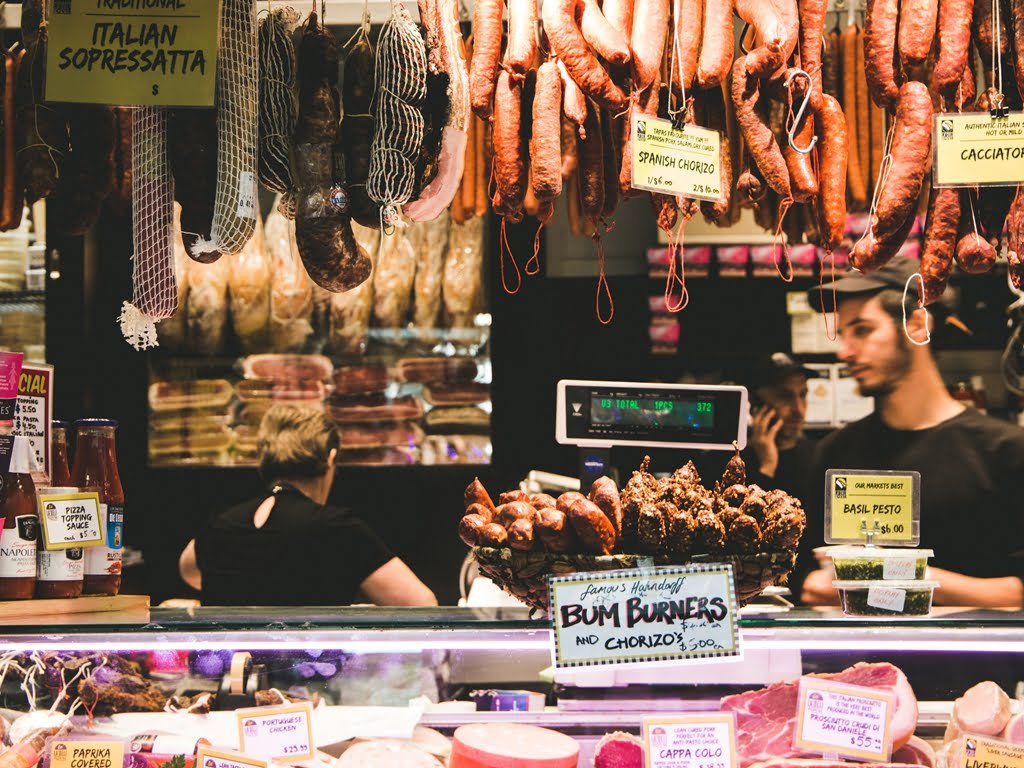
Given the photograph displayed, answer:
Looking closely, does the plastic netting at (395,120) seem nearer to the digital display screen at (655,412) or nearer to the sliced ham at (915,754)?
the digital display screen at (655,412)

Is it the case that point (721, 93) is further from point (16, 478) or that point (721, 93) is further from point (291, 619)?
point (16, 478)

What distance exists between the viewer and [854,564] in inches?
88.7

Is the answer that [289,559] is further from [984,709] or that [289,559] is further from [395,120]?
[984,709]

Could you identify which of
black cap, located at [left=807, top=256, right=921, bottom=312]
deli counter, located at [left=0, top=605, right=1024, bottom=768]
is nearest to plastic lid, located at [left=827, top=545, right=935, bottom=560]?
deli counter, located at [left=0, top=605, right=1024, bottom=768]

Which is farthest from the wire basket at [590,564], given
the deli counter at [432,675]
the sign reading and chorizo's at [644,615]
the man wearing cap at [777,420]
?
the man wearing cap at [777,420]

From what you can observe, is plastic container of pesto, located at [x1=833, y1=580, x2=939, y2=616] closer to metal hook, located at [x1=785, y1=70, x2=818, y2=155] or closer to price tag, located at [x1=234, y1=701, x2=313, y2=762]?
metal hook, located at [x1=785, y1=70, x2=818, y2=155]

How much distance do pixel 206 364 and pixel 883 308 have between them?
11.4 ft

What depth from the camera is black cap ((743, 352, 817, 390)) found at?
17.4ft

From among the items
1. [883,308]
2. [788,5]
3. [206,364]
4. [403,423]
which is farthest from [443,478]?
[788,5]

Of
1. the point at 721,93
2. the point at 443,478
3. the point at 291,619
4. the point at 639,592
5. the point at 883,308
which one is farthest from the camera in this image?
the point at 443,478

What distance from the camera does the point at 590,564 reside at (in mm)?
1936

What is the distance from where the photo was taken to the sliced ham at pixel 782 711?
7.10 feet

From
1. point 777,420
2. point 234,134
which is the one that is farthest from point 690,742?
point 777,420

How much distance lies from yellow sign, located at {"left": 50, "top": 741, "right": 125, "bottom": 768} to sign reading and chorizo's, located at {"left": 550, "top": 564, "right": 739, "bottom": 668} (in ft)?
3.34
